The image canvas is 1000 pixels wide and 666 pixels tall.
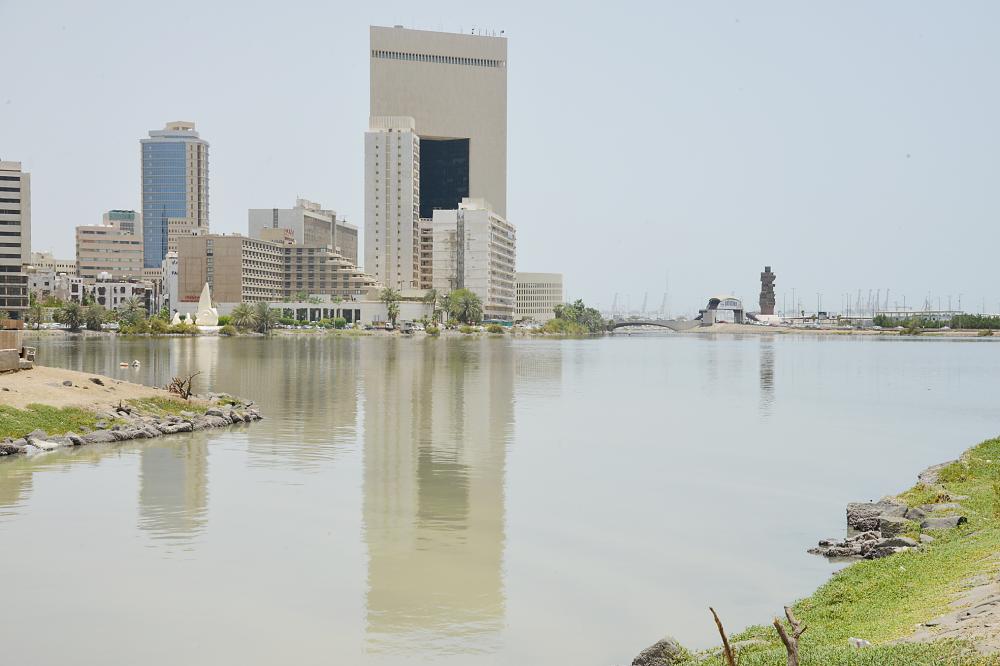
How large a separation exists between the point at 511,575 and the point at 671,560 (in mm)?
4648

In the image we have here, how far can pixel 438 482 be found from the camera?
3512cm

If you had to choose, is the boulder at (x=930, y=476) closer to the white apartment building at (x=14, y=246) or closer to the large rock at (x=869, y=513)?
the large rock at (x=869, y=513)

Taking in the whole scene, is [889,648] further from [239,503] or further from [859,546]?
[239,503]

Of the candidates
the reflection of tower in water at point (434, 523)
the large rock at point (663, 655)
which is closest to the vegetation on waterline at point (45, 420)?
the reflection of tower in water at point (434, 523)

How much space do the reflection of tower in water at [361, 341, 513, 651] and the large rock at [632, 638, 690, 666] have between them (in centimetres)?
341

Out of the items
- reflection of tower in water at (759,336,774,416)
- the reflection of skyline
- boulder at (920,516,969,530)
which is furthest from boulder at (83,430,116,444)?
reflection of tower in water at (759,336,774,416)

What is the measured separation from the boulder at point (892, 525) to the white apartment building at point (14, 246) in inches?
2958

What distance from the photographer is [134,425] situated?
1834 inches

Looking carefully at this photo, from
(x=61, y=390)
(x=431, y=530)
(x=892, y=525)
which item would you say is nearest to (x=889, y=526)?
(x=892, y=525)

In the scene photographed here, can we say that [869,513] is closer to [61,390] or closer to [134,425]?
[134,425]

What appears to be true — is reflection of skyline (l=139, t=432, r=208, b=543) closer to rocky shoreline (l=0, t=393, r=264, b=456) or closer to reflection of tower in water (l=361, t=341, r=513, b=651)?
rocky shoreline (l=0, t=393, r=264, b=456)

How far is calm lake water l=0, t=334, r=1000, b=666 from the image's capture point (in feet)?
62.5

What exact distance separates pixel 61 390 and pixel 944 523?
4256 cm

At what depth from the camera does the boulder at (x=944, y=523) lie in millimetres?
24891
